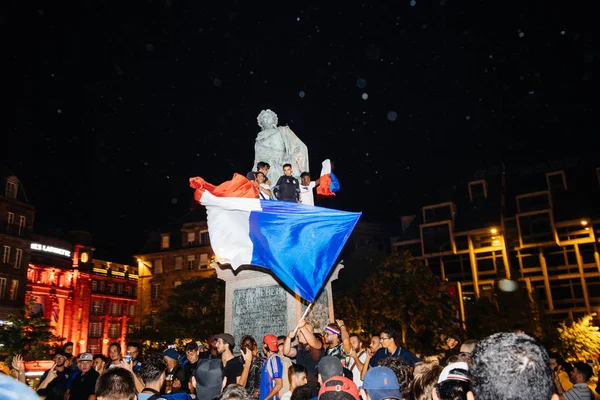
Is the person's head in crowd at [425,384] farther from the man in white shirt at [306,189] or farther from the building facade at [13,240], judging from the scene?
the building facade at [13,240]

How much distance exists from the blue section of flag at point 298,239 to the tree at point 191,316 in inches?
1095

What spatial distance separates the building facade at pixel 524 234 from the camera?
47.0 meters

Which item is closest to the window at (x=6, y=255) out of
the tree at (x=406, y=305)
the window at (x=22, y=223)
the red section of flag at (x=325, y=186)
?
the window at (x=22, y=223)

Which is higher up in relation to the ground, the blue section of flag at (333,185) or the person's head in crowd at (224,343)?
the blue section of flag at (333,185)

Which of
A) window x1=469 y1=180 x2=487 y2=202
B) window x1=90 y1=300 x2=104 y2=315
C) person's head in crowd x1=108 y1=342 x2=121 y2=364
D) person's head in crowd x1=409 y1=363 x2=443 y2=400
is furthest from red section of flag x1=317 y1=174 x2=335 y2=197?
window x1=90 y1=300 x2=104 y2=315

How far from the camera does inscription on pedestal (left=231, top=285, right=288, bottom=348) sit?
9.52 m

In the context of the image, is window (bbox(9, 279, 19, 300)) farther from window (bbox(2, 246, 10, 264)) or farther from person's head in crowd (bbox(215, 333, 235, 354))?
person's head in crowd (bbox(215, 333, 235, 354))

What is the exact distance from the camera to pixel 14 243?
1978 inches


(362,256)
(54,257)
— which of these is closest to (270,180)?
(362,256)

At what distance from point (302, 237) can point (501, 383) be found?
22.9 feet

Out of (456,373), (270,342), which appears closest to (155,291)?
(270,342)

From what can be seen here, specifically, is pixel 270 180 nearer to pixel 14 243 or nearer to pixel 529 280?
pixel 529 280

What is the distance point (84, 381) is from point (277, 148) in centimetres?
649

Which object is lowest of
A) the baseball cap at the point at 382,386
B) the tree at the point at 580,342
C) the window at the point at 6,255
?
the tree at the point at 580,342
